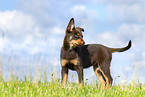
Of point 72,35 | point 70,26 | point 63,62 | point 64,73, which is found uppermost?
point 70,26

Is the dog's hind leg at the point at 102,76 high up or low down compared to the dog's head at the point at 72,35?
down

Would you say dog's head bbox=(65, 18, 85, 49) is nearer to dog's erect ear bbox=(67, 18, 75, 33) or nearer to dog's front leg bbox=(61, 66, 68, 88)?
Answer: dog's erect ear bbox=(67, 18, 75, 33)

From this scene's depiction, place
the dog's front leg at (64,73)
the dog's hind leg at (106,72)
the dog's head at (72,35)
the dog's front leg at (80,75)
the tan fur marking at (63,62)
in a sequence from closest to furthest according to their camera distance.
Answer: the dog's head at (72,35)
the dog's front leg at (80,75)
the tan fur marking at (63,62)
the dog's front leg at (64,73)
the dog's hind leg at (106,72)

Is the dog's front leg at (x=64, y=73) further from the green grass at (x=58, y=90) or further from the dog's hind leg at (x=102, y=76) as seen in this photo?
the dog's hind leg at (x=102, y=76)

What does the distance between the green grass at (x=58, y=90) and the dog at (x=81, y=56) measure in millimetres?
331


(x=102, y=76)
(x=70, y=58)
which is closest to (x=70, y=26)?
(x=70, y=58)

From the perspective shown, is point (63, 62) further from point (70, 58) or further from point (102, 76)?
point (102, 76)

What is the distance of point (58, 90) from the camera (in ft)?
18.2

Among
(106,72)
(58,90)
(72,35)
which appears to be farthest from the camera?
(106,72)

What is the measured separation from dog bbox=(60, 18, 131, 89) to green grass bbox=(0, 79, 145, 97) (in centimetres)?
33

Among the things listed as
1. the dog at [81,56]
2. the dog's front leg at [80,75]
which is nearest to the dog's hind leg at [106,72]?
the dog at [81,56]

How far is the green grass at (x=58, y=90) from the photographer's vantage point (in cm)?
519

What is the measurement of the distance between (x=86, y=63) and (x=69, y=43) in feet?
3.53

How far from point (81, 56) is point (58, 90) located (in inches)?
60.5
